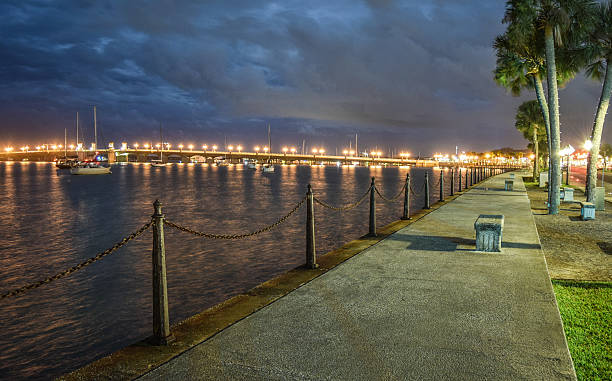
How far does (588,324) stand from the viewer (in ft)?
16.9

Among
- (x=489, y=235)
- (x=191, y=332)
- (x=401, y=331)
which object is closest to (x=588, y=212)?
(x=489, y=235)

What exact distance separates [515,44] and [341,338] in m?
17.6

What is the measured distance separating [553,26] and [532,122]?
35.6 m

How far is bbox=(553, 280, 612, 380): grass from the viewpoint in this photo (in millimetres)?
4059

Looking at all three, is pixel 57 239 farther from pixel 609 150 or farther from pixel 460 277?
pixel 609 150

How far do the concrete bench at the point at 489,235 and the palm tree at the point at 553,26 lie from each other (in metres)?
8.46

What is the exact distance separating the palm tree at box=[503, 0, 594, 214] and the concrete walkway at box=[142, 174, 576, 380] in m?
9.94

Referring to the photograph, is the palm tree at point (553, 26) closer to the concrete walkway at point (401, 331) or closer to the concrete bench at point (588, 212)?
the concrete bench at point (588, 212)

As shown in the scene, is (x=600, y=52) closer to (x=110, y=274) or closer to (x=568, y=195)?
(x=568, y=195)

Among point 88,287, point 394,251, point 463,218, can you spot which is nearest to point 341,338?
point 394,251

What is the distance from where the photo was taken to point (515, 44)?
58.6 feet

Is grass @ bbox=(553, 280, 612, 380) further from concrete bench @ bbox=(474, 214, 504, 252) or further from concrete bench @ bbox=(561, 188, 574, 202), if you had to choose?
concrete bench @ bbox=(561, 188, 574, 202)

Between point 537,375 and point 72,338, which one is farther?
point 72,338

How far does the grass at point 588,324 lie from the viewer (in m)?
4.06
